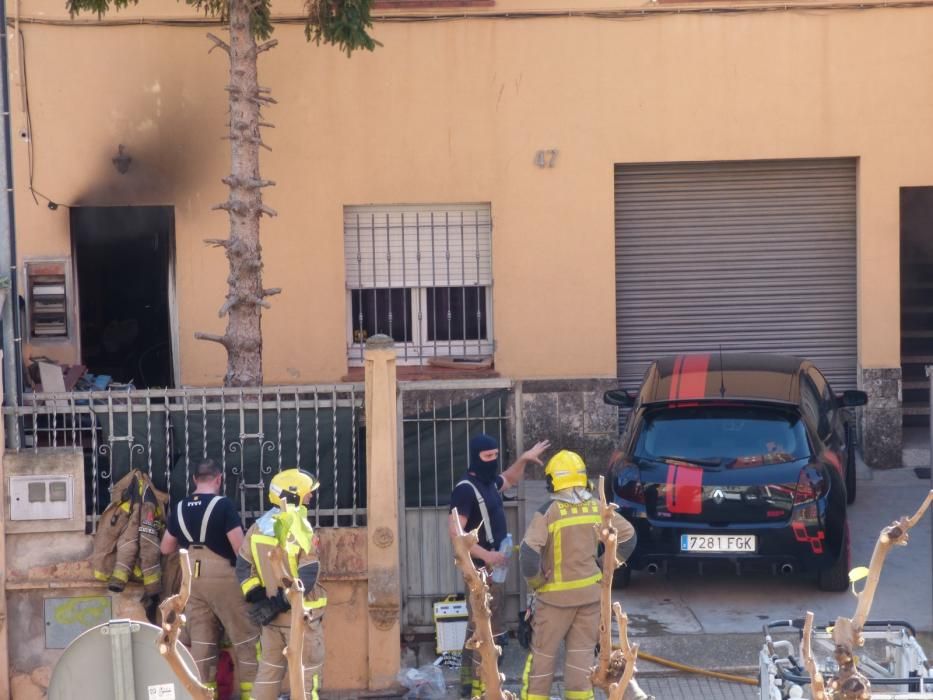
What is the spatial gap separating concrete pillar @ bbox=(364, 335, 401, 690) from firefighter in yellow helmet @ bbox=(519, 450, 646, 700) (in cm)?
115

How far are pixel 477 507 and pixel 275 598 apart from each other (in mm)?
1519

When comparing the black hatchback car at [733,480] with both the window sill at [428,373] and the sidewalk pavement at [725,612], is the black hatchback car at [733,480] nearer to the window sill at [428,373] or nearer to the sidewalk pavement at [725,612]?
the sidewalk pavement at [725,612]

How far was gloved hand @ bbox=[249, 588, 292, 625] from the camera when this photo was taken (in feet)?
23.3

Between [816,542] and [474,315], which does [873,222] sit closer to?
[474,315]

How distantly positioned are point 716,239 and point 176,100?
5.81 m

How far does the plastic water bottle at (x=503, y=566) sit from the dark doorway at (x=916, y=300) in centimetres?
789

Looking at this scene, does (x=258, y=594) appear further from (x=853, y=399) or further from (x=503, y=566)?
(x=853, y=399)

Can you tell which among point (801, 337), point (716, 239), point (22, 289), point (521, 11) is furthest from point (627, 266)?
point (22, 289)

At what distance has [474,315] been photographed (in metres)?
14.1

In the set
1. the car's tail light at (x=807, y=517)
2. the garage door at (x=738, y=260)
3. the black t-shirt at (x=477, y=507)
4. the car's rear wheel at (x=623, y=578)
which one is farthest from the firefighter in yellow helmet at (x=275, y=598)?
the garage door at (x=738, y=260)

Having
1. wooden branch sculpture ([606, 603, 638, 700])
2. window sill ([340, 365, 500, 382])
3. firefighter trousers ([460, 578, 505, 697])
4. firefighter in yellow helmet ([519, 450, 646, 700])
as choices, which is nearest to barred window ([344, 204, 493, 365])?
window sill ([340, 365, 500, 382])

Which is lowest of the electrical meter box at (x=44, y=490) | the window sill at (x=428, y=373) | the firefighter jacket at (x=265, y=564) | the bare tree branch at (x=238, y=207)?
the firefighter jacket at (x=265, y=564)

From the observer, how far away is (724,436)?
31.7 feet

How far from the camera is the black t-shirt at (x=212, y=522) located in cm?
769
